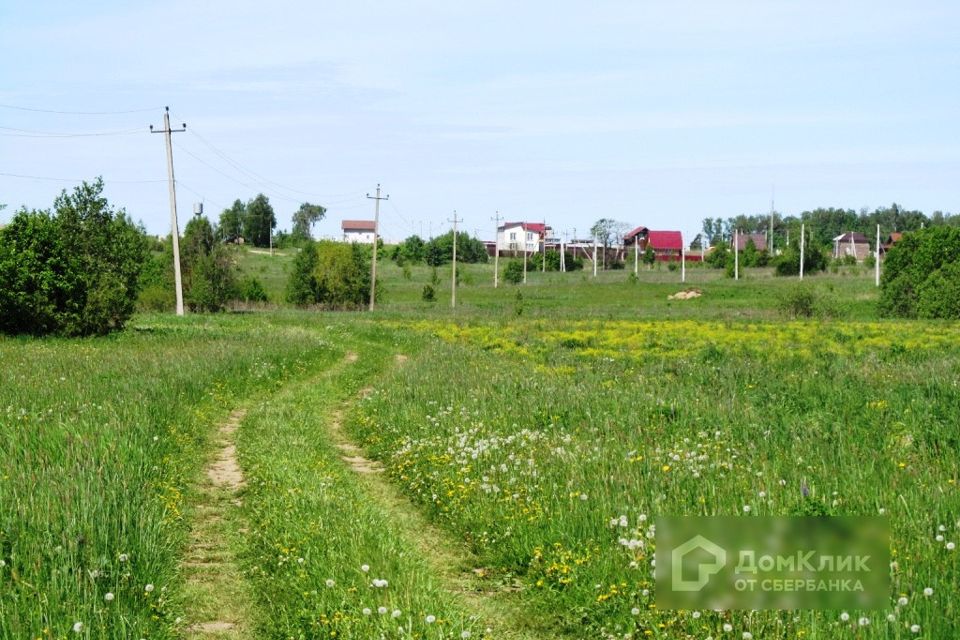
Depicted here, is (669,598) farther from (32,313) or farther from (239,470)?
(32,313)

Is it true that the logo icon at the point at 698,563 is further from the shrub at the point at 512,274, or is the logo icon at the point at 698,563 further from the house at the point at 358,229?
the house at the point at 358,229

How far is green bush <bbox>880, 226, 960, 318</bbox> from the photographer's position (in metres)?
60.2

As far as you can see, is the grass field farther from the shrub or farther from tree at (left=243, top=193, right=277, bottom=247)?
tree at (left=243, top=193, right=277, bottom=247)

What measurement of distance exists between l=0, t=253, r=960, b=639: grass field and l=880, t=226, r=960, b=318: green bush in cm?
4377

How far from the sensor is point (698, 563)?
699 cm

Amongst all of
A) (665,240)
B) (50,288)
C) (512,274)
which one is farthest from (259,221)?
(50,288)

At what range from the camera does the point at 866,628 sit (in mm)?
5770

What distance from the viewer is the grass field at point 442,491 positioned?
6746mm

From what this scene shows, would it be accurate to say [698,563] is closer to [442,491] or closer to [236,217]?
[442,491]

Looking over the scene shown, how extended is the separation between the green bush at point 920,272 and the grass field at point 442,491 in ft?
144

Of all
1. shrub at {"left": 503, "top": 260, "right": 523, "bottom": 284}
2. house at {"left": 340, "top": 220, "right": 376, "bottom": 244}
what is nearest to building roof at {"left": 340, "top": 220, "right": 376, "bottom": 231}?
house at {"left": 340, "top": 220, "right": 376, "bottom": 244}

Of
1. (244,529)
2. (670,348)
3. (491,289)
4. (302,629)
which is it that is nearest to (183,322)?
(670,348)

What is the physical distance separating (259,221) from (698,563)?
141 m

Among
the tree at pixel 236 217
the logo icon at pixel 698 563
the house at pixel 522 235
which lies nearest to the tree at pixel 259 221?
the tree at pixel 236 217
